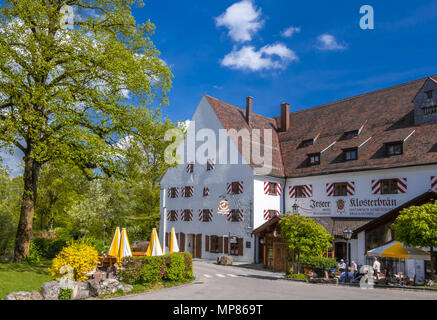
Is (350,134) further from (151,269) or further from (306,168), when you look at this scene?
(151,269)

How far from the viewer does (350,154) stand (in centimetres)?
2786

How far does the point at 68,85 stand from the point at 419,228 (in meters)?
16.8

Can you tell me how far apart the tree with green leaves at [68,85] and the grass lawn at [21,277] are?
4.19 feet

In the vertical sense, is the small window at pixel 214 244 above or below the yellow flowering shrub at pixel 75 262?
below

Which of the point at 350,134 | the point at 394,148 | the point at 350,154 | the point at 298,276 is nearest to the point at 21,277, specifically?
the point at 298,276

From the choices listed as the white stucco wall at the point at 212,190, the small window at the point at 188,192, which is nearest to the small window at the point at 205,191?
the white stucco wall at the point at 212,190

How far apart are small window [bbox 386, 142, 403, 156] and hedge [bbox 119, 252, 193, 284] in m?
16.3

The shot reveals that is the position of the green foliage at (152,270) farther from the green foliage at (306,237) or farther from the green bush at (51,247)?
the green bush at (51,247)

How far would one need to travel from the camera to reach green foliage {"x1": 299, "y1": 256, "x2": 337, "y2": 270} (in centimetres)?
1994

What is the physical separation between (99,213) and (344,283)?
2538cm

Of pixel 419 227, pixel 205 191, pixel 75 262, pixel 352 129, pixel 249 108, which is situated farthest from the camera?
pixel 249 108

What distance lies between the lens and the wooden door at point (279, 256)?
2603cm
